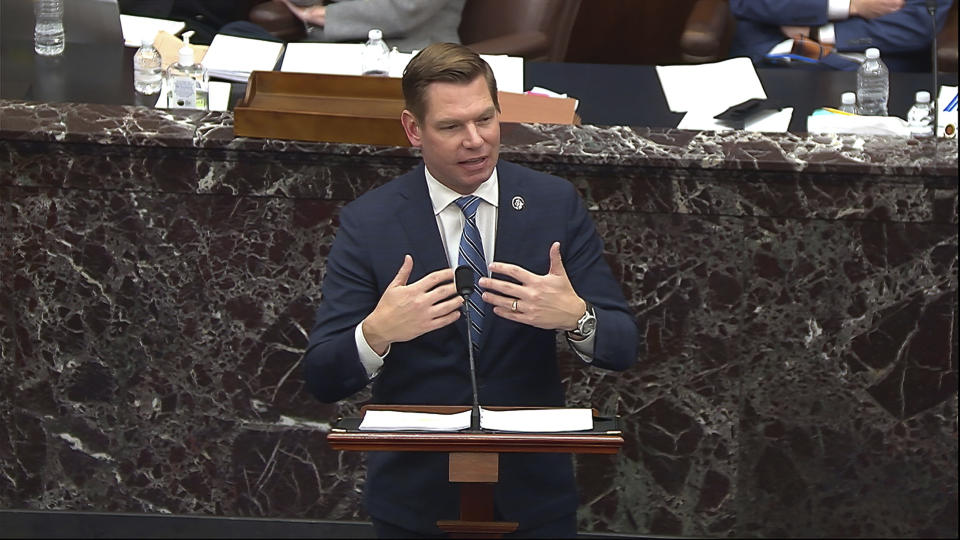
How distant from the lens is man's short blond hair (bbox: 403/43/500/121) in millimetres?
2420

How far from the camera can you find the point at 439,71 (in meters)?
2.42

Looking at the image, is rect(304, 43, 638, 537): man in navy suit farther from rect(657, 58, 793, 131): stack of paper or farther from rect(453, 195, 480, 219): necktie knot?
rect(657, 58, 793, 131): stack of paper

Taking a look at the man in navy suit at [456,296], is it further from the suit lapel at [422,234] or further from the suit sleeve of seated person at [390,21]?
the suit sleeve of seated person at [390,21]

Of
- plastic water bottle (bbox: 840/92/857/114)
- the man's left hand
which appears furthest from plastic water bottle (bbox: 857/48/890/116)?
the man's left hand

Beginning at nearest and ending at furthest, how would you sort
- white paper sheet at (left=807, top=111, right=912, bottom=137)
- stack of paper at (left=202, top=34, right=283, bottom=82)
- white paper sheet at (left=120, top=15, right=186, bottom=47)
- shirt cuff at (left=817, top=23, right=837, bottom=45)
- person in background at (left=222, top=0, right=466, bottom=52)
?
white paper sheet at (left=807, top=111, right=912, bottom=137) < stack of paper at (left=202, top=34, right=283, bottom=82) < white paper sheet at (left=120, top=15, right=186, bottom=47) < person in background at (left=222, top=0, right=466, bottom=52) < shirt cuff at (left=817, top=23, right=837, bottom=45)

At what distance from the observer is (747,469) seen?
3.46m

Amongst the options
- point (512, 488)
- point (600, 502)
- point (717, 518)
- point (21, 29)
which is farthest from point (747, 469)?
point (21, 29)

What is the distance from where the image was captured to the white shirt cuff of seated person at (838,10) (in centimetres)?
482

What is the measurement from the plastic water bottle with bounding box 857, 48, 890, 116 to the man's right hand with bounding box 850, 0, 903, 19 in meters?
0.78

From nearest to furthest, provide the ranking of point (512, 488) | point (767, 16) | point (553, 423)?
point (553, 423) → point (512, 488) → point (767, 16)

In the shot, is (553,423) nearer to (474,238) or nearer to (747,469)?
(474,238)

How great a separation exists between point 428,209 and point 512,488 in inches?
20.3

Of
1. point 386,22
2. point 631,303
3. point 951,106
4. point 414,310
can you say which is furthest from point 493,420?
point 386,22

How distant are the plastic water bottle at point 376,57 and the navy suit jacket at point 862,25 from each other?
4.44ft
